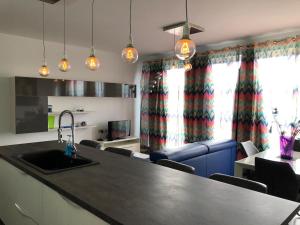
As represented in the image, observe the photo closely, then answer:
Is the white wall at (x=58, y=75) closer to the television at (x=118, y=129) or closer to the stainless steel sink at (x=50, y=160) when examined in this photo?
the television at (x=118, y=129)

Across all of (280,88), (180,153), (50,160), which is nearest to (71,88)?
(50,160)

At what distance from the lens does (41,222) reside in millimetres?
1791

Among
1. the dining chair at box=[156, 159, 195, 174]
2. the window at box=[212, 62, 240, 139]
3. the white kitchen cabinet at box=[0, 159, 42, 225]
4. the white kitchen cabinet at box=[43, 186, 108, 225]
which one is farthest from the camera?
the window at box=[212, 62, 240, 139]

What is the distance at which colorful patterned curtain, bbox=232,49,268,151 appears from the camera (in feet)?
13.8

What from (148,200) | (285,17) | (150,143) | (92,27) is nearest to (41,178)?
(148,200)

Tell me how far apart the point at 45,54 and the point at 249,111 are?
4.04 metres

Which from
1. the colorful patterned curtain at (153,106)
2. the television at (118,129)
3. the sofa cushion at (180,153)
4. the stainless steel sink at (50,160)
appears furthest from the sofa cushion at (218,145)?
the television at (118,129)

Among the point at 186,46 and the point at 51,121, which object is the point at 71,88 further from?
the point at 186,46

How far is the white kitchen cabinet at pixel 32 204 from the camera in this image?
142 cm

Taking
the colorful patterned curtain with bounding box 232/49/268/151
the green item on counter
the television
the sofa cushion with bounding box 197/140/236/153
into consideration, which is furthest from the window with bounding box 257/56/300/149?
the green item on counter

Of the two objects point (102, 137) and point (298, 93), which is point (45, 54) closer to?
point (102, 137)

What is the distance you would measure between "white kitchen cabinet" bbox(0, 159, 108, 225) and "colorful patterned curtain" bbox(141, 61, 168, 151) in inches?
151

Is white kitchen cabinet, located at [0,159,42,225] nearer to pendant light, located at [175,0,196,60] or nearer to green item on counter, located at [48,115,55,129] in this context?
pendant light, located at [175,0,196,60]

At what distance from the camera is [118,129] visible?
19.0 ft
